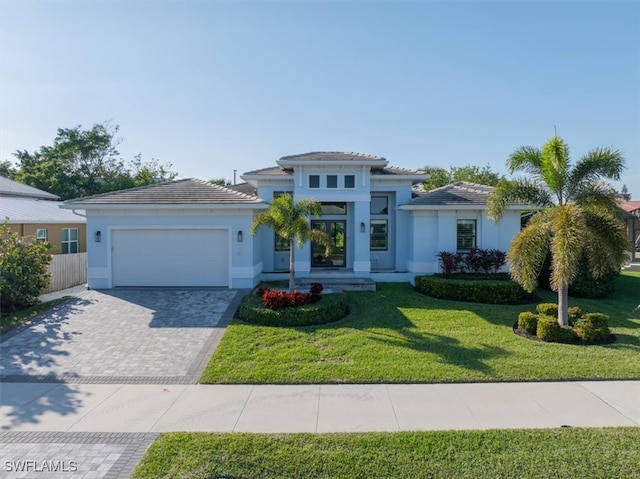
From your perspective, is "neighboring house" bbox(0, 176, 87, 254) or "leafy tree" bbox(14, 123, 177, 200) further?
"leafy tree" bbox(14, 123, 177, 200)

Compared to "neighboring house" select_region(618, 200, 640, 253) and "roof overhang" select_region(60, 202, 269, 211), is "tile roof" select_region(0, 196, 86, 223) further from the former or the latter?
"neighboring house" select_region(618, 200, 640, 253)

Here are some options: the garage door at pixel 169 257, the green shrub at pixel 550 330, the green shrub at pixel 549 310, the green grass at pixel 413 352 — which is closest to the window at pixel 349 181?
the garage door at pixel 169 257

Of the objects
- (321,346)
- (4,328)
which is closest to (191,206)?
(4,328)

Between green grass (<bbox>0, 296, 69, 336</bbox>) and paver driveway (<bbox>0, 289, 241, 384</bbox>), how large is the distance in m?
0.37

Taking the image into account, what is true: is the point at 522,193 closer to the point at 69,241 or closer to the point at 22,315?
the point at 22,315

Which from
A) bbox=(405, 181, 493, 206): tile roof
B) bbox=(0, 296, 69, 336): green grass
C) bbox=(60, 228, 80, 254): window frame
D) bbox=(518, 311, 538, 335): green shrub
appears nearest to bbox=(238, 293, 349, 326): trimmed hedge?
bbox=(518, 311, 538, 335): green shrub

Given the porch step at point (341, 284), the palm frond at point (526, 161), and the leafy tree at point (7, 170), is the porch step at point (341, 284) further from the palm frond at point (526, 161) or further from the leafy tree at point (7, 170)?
the leafy tree at point (7, 170)

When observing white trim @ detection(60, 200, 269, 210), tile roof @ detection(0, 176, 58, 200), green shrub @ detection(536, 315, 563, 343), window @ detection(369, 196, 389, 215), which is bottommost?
green shrub @ detection(536, 315, 563, 343)

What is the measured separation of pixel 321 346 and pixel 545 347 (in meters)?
5.36

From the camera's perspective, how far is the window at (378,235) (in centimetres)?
1772

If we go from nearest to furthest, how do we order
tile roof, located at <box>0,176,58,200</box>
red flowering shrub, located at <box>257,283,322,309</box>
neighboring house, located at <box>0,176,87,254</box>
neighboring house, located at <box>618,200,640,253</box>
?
red flowering shrub, located at <box>257,283,322,309</box>, neighboring house, located at <box>0,176,87,254</box>, tile roof, located at <box>0,176,58,200</box>, neighboring house, located at <box>618,200,640,253</box>

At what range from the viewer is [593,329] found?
953cm

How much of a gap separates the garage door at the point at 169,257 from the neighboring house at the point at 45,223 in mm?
4553

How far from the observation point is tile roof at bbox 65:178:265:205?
1414cm
